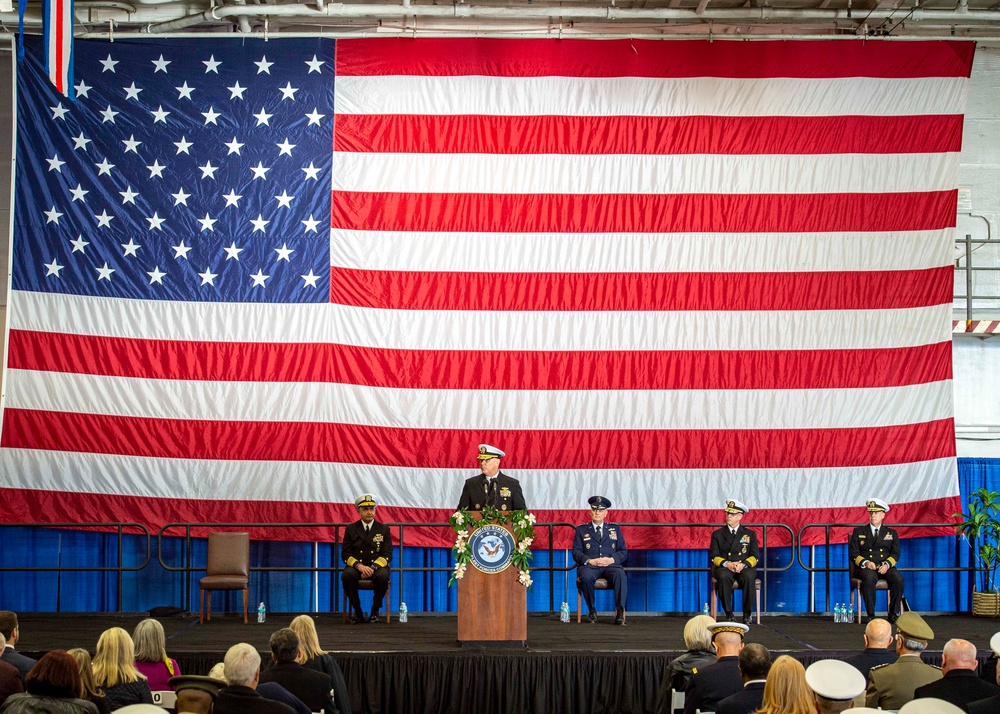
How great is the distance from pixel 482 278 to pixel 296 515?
3067 mm

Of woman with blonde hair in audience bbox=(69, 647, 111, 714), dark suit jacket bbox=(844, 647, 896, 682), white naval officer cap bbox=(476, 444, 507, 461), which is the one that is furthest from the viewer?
white naval officer cap bbox=(476, 444, 507, 461)

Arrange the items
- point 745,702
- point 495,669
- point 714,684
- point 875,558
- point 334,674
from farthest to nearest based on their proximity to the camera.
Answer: point 875,558 < point 495,669 < point 334,674 < point 714,684 < point 745,702

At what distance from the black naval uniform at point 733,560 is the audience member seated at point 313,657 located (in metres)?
4.58

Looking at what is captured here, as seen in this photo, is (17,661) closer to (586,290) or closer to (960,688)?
(960,688)

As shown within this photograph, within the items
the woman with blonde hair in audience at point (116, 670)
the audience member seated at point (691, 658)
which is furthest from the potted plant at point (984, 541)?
the woman with blonde hair in audience at point (116, 670)

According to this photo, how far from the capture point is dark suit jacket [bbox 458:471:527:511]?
9.58 m

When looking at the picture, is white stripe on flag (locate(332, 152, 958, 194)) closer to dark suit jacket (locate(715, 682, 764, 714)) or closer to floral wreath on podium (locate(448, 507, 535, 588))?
floral wreath on podium (locate(448, 507, 535, 588))

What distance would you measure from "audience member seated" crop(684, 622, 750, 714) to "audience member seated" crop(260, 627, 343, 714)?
6.30ft

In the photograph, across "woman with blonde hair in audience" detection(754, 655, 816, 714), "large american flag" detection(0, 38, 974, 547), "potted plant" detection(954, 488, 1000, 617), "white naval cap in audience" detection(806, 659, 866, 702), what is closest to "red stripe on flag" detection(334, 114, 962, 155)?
"large american flag" detection(0, 38, 974, 547)

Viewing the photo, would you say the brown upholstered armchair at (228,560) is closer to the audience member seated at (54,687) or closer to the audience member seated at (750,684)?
the audience member seated at (54,687)

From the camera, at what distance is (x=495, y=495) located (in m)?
9.60

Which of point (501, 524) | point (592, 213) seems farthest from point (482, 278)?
point (501, 524)

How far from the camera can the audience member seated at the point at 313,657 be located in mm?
5750

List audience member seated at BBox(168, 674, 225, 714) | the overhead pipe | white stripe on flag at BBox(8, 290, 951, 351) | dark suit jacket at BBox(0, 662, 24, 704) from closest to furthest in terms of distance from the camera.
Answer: audience member seated at BBox(168, 674, 225, 714) < dark suit jacket at BBox(0, 662, 24, 704) < white stripe on flag at BBox(8, 290, 951, 351) < the overhead pipe
